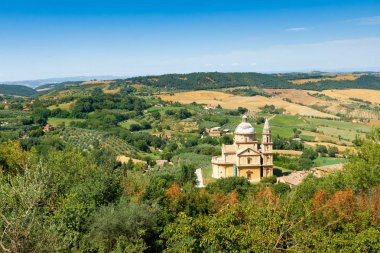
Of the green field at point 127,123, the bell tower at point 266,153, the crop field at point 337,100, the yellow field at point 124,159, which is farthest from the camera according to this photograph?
the crop field at point 337,100

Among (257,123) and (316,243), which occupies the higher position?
(316,243)

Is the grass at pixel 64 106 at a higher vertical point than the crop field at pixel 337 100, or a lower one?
higher

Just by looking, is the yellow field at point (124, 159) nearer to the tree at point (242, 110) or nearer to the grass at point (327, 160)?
the grass at point (327, 160)

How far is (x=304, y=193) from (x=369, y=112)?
361 feet

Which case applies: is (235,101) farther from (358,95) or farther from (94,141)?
(94,141)

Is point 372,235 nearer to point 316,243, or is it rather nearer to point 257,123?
point 316,243

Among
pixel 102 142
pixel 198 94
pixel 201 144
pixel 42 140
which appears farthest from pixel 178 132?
pixel 198 94

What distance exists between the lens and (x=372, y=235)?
56.7ft

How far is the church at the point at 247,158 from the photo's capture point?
5184 centimetres

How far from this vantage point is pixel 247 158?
170ft

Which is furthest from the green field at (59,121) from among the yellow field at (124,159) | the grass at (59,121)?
the yellow field at (124,159)

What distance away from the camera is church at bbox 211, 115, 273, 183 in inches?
2041

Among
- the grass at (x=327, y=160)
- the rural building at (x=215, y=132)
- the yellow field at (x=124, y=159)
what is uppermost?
the rural building at (x=215, y=132)

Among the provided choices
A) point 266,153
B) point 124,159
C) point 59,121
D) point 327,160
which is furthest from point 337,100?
point 266,153
